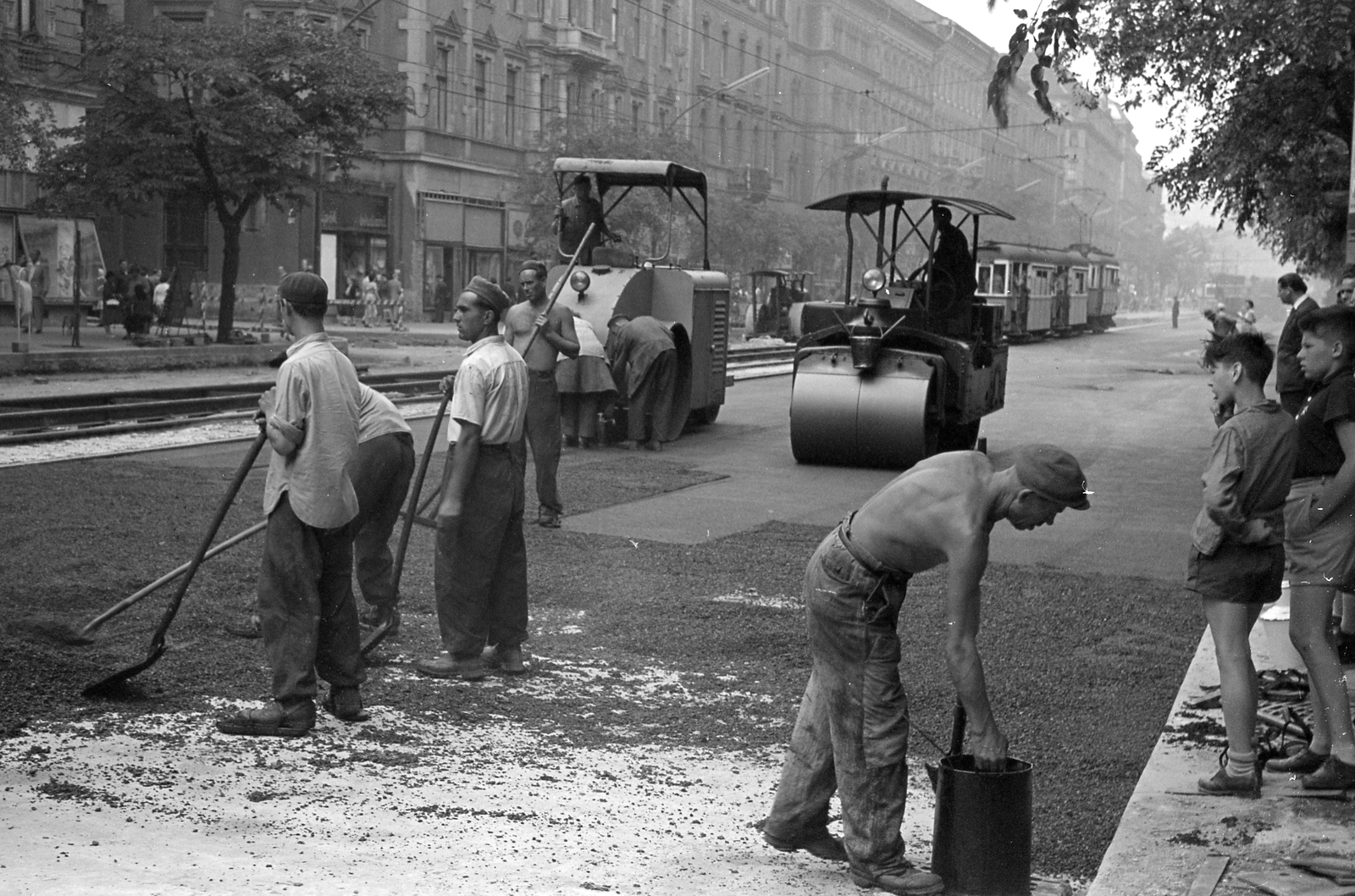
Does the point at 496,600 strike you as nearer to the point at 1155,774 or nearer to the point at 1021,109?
the point at 1155,774

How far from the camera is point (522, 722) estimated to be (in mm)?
6648

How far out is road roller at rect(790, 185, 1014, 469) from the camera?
1561 centimetres

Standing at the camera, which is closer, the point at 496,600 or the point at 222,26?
the point at 496,600

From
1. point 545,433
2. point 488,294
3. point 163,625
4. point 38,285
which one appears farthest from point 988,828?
point 38,285

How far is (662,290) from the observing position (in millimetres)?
17953

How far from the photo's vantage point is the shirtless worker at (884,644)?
14.9 ft

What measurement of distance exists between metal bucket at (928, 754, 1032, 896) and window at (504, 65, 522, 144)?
52.3 meters

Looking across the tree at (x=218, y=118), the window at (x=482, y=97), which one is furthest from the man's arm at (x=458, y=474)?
the window at (x=482, y=97)

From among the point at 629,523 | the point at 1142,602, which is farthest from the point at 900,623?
the point at 629,523

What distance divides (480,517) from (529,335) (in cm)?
421

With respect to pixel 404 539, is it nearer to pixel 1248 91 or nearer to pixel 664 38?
pixel 1248 91

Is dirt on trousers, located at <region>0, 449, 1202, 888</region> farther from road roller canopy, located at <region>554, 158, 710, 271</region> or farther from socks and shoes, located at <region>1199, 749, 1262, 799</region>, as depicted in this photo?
road roller canopy, located at <region>554, 158, 710, 271</region>

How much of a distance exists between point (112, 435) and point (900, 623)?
10.5m

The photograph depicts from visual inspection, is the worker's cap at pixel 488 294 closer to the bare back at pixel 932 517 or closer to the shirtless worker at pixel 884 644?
the shirtless worker at pixel 884 644
